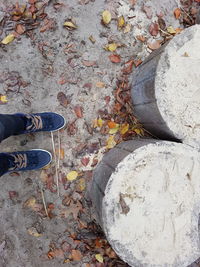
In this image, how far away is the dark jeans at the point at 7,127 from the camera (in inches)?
98.3

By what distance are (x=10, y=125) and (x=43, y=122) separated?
504mm

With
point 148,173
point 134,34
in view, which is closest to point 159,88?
point 148,173

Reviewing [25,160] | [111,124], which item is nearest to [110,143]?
[111,124]

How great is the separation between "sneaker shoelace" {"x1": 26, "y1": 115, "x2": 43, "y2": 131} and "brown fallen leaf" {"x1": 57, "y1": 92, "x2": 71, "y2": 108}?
0.31 meters

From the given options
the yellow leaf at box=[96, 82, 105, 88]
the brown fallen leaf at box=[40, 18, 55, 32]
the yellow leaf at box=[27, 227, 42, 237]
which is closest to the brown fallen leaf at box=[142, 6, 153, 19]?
the yellow leaf at box=[96, 82, 105, 88]

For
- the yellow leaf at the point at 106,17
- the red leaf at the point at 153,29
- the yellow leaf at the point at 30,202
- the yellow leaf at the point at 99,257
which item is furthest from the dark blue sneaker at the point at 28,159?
the red leaf at the point at 153,29

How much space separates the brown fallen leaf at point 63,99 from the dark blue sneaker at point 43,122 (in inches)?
5.5

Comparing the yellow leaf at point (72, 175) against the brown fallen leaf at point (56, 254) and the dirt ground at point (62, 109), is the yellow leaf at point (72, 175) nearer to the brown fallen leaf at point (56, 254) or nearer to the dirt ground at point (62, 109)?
the dirt ground at point (62, 109)

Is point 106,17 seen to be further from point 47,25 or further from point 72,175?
point 72,175

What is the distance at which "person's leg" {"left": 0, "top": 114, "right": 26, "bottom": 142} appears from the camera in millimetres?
2485

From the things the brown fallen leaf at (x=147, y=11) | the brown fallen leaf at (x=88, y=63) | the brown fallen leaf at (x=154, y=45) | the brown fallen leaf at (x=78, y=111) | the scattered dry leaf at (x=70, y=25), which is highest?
the brown fallen leaf at (x=147, y=11)

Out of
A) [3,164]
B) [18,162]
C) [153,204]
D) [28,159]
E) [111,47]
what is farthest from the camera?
[111,47]

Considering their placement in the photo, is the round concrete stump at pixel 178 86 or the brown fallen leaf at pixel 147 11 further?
the brown fallen leaf at pixel 147 11

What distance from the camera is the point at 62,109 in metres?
3.25
